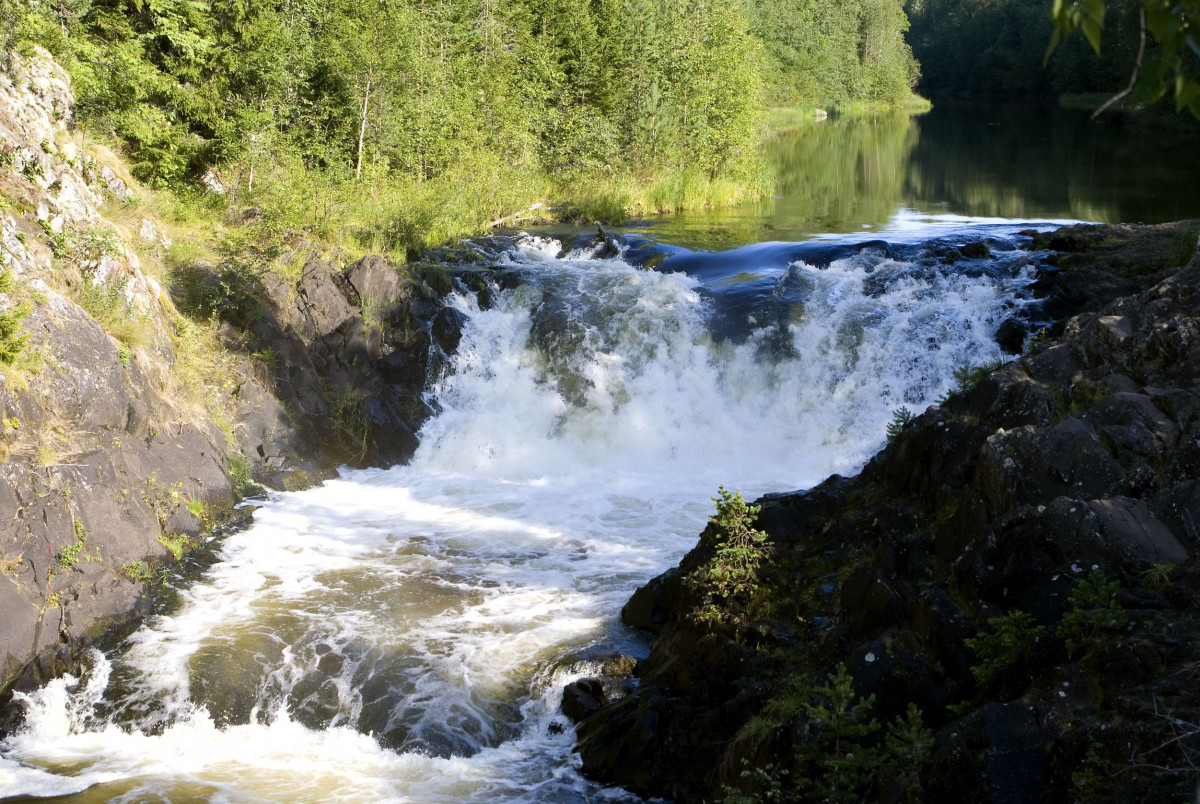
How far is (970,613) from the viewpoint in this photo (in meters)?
5.71

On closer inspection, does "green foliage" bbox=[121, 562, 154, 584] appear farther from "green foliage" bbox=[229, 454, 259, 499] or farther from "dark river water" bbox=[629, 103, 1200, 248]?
"dark river water" bbox=[629, 103, 1200, 248]

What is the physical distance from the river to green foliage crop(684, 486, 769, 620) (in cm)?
103

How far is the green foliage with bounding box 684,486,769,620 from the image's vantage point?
7016 millimetres

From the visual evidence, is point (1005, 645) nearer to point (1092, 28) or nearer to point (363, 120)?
point (1092, 28)

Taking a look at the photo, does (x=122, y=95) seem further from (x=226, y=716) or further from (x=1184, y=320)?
(x=1184, y=320)

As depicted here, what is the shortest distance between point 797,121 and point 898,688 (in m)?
59.0

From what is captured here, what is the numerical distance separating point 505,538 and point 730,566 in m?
3.75

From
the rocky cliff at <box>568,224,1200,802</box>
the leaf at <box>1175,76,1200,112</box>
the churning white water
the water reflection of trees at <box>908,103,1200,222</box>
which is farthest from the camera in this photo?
the water reflection of trees at <box>908,103,1200,222</box>

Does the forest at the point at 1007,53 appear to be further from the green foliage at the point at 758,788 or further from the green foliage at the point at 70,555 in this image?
the green foliage at the point at 70,555

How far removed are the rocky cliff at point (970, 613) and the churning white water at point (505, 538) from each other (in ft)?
2.95

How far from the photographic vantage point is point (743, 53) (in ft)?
86.8

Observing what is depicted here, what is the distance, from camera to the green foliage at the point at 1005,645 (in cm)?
508

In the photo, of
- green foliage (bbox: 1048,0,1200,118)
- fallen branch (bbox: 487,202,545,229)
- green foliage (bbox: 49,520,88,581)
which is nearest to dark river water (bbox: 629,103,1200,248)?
fallen branch (bbox: 487,202,545,229)

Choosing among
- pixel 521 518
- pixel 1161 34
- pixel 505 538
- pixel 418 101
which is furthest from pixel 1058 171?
pixel 1161 34
